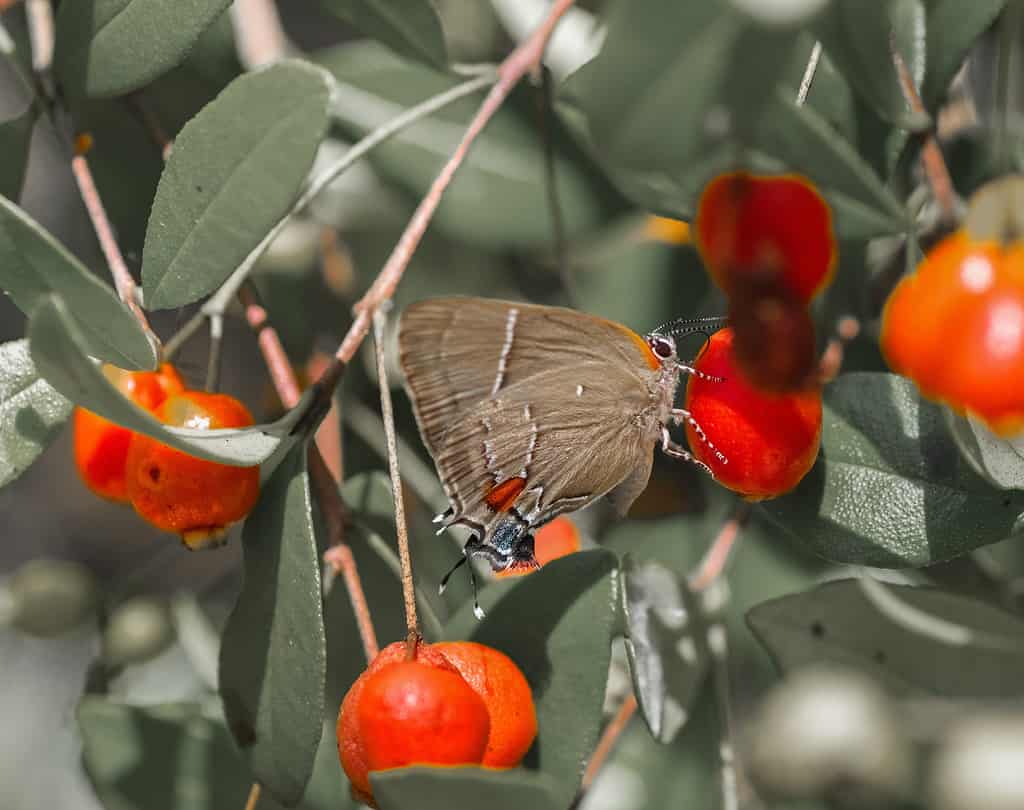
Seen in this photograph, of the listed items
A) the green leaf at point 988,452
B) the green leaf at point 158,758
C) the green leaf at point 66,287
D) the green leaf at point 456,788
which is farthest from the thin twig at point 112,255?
the green leaf at point 988,452

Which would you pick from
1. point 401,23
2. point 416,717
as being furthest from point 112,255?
point 416,717

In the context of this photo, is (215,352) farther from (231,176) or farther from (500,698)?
(500,698)

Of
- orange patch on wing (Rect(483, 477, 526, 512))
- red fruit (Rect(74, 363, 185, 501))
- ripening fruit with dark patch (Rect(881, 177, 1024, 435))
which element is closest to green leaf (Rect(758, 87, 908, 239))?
ripening fruit with dark patch (Rect(881, 177, 1024, 435))

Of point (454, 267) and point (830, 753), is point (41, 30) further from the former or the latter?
point (830, 753)

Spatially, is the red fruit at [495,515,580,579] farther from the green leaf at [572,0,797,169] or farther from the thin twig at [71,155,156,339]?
the green leaf at [572,0,797,169]

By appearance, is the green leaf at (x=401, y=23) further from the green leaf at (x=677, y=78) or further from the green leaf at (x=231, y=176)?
the green leaf at (x=677, y=78)
